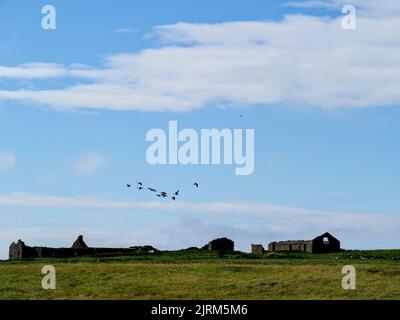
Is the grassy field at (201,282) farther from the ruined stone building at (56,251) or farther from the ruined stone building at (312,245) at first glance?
the ruined stone building at (312,245)

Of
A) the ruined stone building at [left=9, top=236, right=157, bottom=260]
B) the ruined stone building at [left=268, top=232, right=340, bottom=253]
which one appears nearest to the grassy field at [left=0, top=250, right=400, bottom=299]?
the ruined stone building at [left=9, top=236, right=157, bottom=260]

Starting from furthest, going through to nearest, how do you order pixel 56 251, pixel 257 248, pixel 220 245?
pixel 220 245
pixel 257 248
pixel 56 251

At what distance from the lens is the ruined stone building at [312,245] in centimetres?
11281

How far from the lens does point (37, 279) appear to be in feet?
209

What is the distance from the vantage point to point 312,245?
11219 cm

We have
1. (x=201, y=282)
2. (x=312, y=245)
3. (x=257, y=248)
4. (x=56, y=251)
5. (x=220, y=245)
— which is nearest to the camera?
(x=201, y=282)

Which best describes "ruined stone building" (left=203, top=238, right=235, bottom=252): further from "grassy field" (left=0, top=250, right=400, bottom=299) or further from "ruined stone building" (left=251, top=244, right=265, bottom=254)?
"grassy field" (left=0, top=250, right=400, bottom=299)

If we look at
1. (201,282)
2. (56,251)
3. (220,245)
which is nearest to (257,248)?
(220,245)

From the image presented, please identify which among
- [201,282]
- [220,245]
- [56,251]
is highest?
[220,245]

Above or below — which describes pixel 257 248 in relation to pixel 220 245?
below

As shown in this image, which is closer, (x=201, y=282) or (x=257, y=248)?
(x=201, y=282)

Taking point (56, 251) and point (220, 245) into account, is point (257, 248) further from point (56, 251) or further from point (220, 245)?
point (56, 251)
